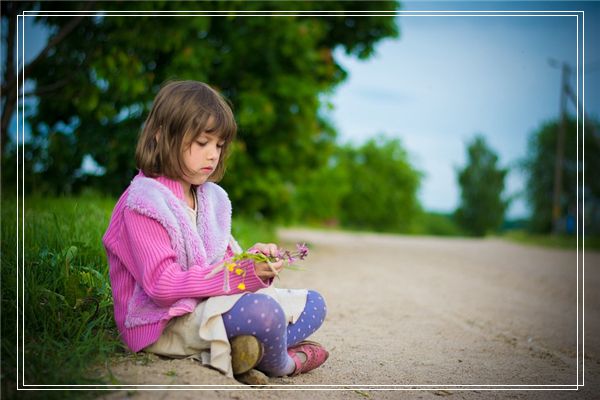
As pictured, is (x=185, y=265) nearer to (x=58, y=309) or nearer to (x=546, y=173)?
(x=58, y=309)

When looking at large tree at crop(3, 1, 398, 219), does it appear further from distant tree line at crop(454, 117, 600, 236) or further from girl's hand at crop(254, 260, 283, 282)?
distant tree line at crop(454, 117, 600, 236)

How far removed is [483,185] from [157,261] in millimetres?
54184

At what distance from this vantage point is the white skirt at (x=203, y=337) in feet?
8.60

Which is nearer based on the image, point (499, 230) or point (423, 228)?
point (499, 230)

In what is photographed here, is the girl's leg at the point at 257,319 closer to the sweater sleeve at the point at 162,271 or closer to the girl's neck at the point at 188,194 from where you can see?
the sweater sleeve at the point at 162,271

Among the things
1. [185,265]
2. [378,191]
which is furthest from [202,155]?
[378,191]

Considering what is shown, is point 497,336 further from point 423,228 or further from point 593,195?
point 423,228

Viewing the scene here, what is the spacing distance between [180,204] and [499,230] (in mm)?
54897

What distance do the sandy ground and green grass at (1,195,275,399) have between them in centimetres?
19

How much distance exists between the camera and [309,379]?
3.01 m

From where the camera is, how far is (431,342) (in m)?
4.16

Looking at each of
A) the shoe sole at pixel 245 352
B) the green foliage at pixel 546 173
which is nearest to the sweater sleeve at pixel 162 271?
the shoe sole at pixel 245 352

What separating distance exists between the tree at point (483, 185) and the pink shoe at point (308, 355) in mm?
52577

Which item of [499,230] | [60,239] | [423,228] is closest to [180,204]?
[60,239]
